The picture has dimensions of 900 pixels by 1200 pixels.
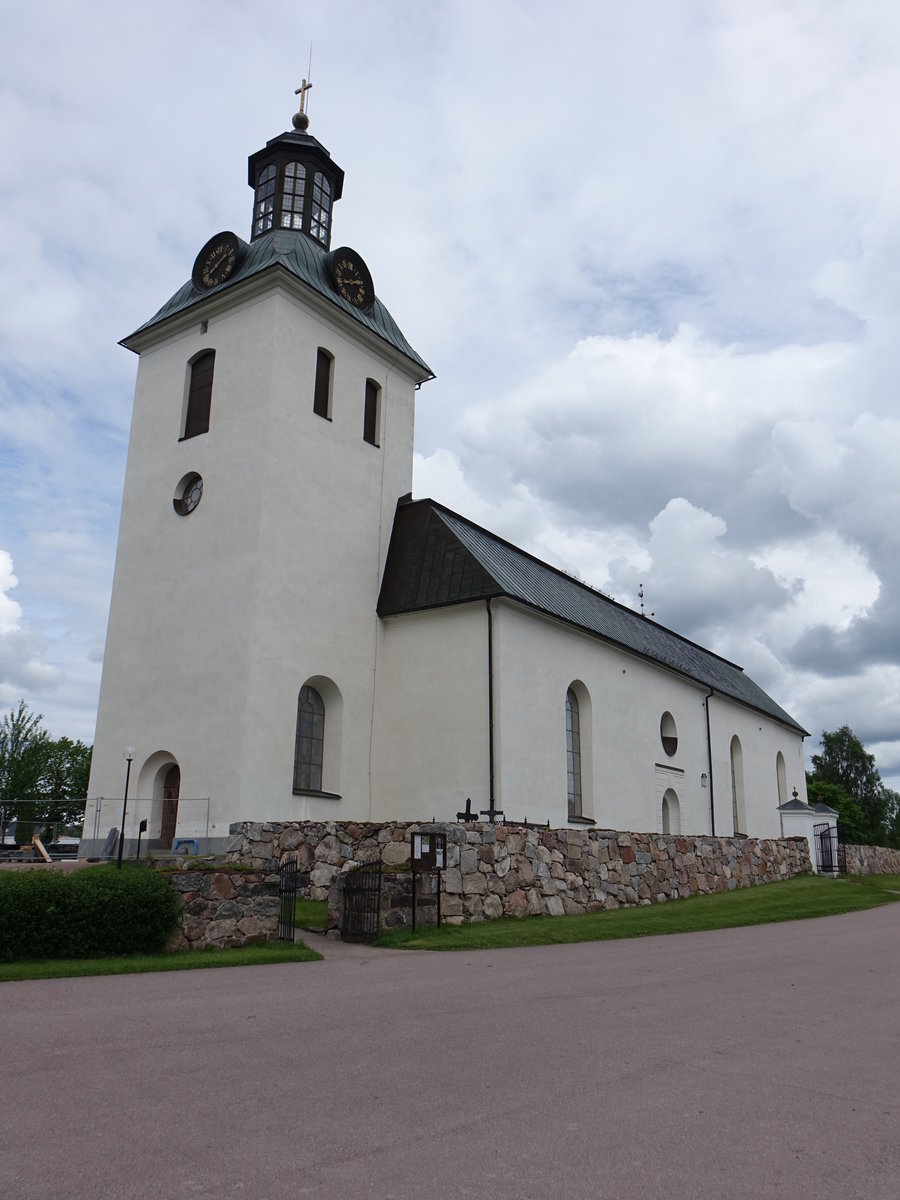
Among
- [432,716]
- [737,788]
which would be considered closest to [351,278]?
[432,716]

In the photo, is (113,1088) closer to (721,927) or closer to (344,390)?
(721,927)

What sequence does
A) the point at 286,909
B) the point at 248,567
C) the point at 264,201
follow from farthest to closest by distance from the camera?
the point at 264,201
the point at 248,567
the point at 286,909

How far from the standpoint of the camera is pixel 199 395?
2453cm

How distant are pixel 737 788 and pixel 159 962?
29.6 meters

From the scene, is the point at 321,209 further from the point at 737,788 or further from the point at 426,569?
the point at 737,788

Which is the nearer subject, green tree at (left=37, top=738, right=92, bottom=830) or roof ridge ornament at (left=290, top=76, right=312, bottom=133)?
roof ridge ornament at (left=290, top=76, right=312, bottom=133)

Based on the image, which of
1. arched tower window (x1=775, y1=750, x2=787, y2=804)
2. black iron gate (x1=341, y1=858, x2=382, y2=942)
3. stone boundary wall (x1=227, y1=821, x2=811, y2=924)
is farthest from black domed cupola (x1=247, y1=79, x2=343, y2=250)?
arched tower window (x1=775, y1=750, x2=787, y2=804)

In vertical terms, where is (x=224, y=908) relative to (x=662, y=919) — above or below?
above

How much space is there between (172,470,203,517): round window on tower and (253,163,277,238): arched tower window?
7938 millimetres

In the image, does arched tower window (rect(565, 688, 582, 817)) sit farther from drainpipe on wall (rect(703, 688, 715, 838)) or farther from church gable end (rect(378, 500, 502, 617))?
drainpipe on wall (rect(703, 688, 715, 838))

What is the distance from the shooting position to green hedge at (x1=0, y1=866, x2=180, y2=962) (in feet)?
35.6

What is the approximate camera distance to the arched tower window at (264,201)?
88.5ft

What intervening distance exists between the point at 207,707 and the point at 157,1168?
16888mm

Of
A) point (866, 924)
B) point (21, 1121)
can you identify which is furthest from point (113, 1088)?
point (866, 924)
